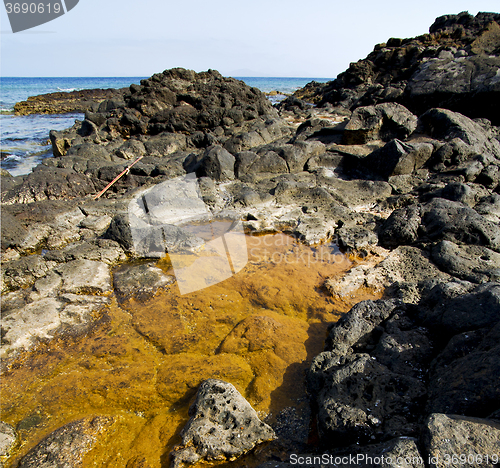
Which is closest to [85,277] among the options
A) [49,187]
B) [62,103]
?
[49,187]

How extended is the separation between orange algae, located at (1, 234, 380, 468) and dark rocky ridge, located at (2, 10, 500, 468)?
365 mm

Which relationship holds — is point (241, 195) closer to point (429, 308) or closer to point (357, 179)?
point (357, 179)

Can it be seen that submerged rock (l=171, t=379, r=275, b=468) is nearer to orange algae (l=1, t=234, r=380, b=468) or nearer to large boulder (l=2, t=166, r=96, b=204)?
orange algae (l=1, t=234, r=380, b=468)

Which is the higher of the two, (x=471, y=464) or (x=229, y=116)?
(x=229, y=116)

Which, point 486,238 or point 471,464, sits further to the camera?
point 486,238

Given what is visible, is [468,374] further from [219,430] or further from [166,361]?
[166,361]

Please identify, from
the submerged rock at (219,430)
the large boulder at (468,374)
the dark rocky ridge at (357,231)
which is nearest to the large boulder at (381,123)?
the dark rocky ridge at (357,231)

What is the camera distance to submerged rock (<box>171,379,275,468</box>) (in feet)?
7.59

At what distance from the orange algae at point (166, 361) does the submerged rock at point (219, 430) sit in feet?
0.73

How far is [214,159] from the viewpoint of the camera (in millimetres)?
8219

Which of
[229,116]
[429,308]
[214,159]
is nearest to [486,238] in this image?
[429,308]

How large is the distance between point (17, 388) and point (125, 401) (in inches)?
47.0

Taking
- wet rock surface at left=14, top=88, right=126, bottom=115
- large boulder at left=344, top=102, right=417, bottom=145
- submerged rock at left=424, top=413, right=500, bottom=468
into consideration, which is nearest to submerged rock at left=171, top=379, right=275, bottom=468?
submerged rock at left=424, top=413, right=500, bottom=468

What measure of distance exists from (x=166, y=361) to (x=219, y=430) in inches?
47.2
